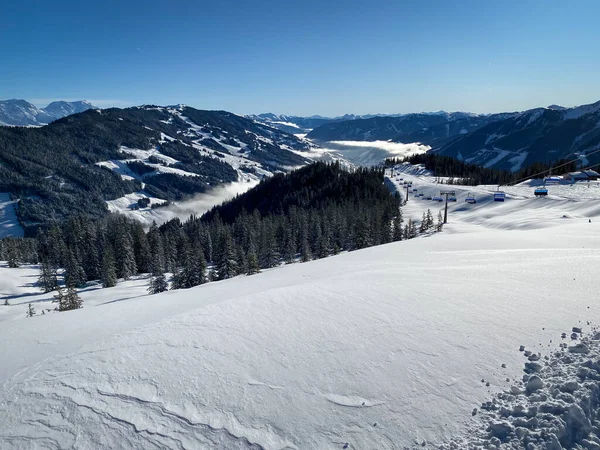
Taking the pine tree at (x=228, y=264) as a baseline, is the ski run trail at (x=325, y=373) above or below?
above

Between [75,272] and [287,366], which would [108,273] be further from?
[287,366]

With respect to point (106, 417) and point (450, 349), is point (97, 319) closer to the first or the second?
point (106, 417)

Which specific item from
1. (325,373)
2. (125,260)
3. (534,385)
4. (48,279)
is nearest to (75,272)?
(48,279)

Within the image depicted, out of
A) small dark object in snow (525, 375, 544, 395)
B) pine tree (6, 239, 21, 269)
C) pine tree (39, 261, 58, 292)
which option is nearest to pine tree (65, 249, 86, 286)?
pine tree (39, 261, 58, 292)

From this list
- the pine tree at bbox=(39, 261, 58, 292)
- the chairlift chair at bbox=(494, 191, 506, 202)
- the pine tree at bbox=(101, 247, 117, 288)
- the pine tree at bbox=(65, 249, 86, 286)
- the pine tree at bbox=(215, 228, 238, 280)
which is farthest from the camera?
the chairlift chair at bbox=(494, 191, 506, 202)

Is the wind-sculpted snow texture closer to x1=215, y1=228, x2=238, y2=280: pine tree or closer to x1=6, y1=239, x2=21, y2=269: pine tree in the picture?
x1=215, y1=228, x2=238, y2=280: pine tree

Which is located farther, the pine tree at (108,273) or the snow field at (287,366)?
the pine tree at (108,273)

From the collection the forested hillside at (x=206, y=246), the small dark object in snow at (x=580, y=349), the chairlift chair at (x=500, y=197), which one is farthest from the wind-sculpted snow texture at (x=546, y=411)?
the chairlift chair at (x=500, y=197)

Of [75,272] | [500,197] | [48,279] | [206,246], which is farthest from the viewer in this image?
[206,246]

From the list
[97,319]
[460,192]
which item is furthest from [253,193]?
[97,319]

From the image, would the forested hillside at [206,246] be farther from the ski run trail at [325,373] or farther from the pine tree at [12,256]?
the ski run trail at [325,373]
